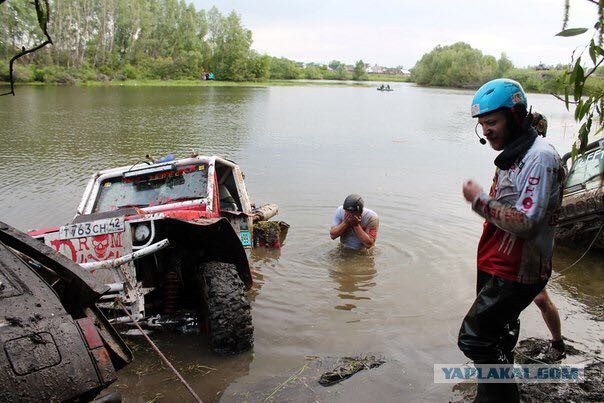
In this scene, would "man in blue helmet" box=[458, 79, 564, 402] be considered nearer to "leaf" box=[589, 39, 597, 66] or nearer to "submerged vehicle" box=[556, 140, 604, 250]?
"leaf" box=[589, 39, 597, 66]

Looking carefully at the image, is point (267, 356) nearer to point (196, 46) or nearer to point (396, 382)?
point (396, 382)

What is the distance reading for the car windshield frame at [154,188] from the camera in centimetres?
592

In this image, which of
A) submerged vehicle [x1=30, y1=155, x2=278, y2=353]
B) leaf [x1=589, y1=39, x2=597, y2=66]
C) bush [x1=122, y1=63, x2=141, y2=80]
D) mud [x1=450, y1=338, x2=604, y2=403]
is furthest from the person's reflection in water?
bush [x1=122, y1=63, x2=141, y2=80]

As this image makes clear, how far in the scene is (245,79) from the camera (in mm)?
88875

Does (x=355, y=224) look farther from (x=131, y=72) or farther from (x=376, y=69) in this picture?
(x=376, y=69)

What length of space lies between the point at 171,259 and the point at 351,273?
3072 millimetres

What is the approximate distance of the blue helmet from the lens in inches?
110

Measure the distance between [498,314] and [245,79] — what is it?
295 ft

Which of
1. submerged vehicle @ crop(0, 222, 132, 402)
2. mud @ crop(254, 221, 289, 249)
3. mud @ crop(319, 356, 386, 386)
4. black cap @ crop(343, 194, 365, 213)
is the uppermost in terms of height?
submerged vehicle @ crop(0, 222, 132, 402)

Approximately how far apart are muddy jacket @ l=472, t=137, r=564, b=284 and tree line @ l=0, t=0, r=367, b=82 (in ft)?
186

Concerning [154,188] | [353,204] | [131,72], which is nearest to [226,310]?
[154,188]

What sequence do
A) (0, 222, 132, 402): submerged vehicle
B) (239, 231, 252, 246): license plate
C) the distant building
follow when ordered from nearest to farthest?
(0, 222, 132, 402): submerged vehicle
(239, 231, 252, 246): license plate
the distant building

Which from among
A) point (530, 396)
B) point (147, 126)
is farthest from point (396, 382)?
point (147, 126)

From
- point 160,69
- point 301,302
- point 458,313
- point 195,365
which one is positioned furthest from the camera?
point 160,69
